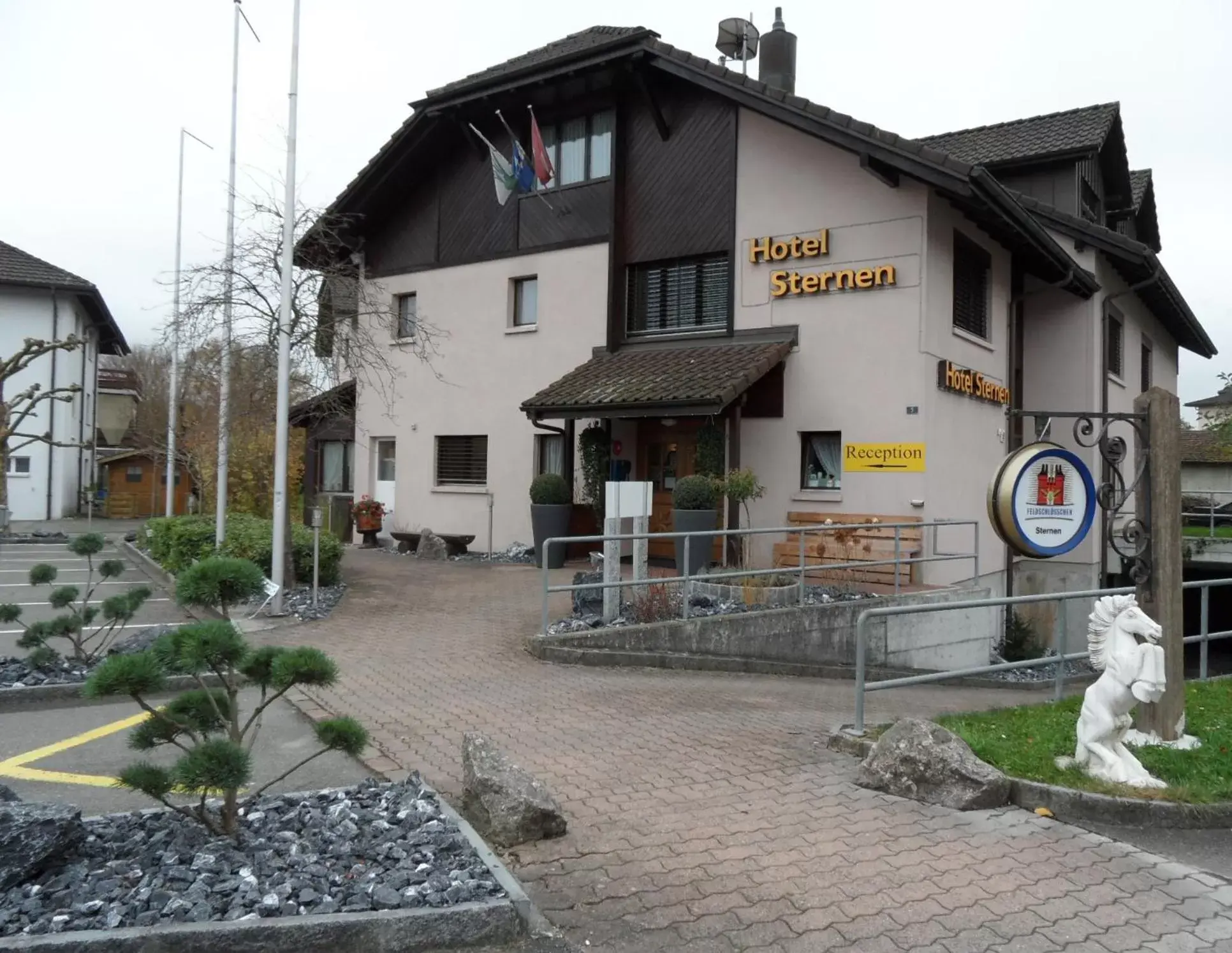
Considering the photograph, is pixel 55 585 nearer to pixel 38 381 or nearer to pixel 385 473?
pixel 385 473

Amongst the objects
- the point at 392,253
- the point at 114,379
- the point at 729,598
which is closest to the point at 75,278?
the point at 114,379

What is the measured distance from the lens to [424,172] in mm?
19891

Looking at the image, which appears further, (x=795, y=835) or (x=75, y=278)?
(x=75, y=278)

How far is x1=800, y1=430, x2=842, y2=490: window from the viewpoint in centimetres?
1473

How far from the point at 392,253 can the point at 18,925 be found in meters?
18.6

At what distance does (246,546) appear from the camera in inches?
508

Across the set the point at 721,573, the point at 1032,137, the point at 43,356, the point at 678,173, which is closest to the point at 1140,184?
the point at 1032,137

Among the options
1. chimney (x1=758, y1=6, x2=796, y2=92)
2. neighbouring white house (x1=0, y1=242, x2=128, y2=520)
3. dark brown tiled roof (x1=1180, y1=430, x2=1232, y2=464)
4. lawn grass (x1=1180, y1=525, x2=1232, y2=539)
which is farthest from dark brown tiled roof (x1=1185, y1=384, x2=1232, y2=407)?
neighbouring white house (x1=0, y1=242, x2=128, y2=520)

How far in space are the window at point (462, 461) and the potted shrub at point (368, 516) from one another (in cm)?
160

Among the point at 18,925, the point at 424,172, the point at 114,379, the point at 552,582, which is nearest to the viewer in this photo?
the point at 18,925

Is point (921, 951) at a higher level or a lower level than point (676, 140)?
lower

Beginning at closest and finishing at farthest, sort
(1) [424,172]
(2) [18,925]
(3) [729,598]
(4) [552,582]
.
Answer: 1. (2) [18,925]
2. (3) [729,598]
3. (4) [552,582]
4. (1) [424,172]

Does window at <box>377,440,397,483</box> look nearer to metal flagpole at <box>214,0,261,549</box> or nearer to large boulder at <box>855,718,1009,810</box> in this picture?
metal flagpole at <box>214,0,261,549</box>

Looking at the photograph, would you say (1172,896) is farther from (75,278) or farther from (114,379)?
(114,379)
